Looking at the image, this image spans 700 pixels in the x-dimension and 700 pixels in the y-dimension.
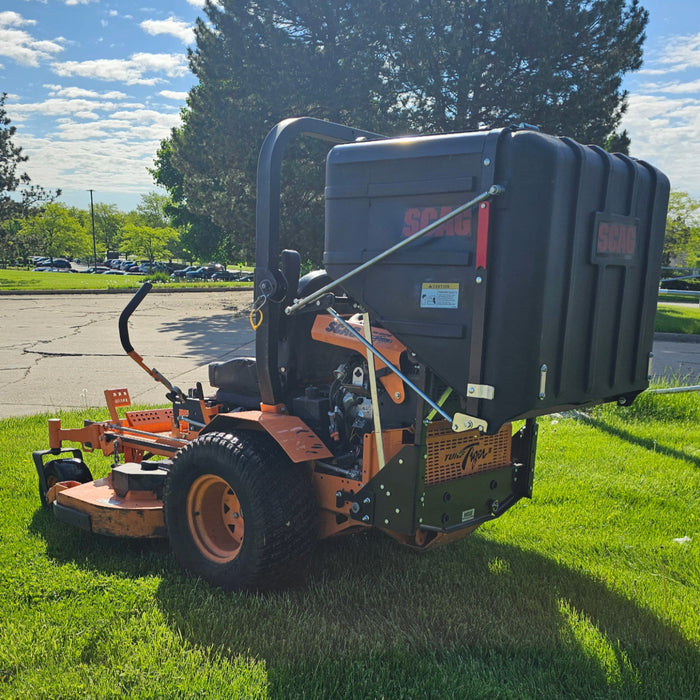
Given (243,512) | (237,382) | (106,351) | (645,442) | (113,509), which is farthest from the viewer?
(106,351)

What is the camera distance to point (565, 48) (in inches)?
662

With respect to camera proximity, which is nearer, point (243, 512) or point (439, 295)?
point (439, 295)

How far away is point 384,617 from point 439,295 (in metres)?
1.60

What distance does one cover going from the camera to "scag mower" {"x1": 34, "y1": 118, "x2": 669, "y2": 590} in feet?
9.05

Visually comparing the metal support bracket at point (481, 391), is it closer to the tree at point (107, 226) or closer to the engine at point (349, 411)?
the engine at point (349, 411)

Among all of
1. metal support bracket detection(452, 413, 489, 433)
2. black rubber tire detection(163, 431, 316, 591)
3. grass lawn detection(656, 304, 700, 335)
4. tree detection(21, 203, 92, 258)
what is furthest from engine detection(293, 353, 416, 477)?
tree detection(21, 203, 92, 258)

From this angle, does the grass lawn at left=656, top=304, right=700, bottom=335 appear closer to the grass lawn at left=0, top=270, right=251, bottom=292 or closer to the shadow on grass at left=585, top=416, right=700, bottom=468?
the shadow on grass at left=585, top=416, right=700, bottom=468

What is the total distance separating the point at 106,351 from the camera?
1230 centimetres

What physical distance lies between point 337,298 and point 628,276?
160cm

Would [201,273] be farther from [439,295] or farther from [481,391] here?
[481,391]

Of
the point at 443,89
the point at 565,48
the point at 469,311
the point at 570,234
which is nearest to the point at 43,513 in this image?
the point at 469,311

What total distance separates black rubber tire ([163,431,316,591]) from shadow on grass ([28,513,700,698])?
113mm

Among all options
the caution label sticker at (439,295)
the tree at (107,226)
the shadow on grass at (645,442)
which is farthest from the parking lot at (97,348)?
the tree at (107,226)

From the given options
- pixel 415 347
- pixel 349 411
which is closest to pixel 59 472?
pixel 349 411
